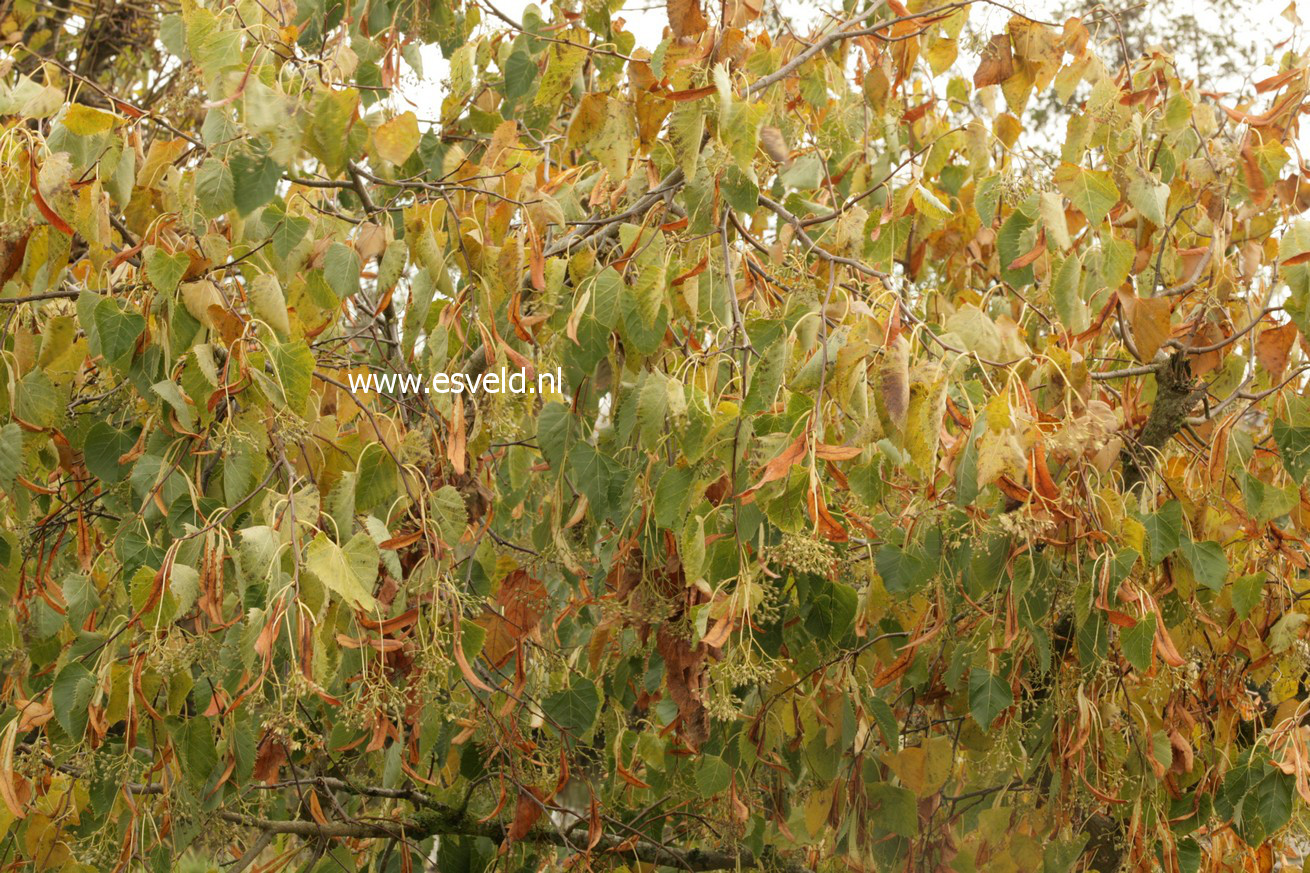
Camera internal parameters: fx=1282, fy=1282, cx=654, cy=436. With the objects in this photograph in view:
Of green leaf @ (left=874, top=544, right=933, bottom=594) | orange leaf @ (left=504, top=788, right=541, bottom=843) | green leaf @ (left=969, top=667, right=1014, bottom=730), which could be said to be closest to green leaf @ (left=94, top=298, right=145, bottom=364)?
orange leaf @ (left=504, top=788, right=541, bottom=843)

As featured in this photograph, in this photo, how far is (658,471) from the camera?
1.68 m

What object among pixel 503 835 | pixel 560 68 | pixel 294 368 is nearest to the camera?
pixel 294 368

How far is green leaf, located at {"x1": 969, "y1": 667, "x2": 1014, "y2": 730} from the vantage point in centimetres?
171

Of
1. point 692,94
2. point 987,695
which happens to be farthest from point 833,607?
point 692,94

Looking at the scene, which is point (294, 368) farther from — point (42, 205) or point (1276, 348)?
point (1276, 348)

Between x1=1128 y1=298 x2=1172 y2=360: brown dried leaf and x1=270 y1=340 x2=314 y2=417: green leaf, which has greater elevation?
x1=1128 y1=298 x2=1172 y2=360: brown dried leaf

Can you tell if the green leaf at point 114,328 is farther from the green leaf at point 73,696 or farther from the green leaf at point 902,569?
the green leaf at point 902,569

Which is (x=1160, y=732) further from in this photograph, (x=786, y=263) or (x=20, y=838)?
(x=20, y=838)

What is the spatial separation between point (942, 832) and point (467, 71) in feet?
5.38

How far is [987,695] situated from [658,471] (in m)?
0.53

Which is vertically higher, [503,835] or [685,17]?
[685,17]

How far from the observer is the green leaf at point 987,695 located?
1.71 metres

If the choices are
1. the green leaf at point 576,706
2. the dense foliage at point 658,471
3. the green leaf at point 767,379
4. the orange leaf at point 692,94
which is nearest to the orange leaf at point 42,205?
the dense foliage at point 658,471

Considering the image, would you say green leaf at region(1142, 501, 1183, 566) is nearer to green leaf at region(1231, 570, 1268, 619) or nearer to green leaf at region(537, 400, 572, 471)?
green leaf at region(1231, 570, 1268, 619)
